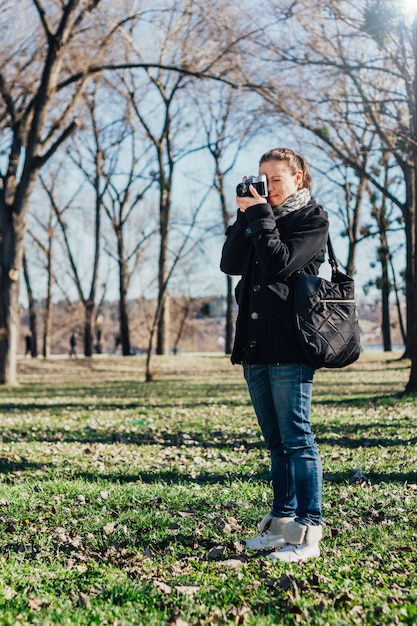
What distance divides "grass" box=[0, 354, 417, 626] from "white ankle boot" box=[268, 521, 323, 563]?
Result: 0.06m

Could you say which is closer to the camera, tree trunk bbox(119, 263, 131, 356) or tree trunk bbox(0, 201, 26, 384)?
tree trunk bbox(0, 201, 26, 384)

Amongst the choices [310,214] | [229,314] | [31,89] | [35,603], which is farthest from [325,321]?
[229,314]

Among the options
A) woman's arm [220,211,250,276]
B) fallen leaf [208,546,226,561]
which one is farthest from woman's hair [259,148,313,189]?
fallen leaf [208,546,226,561]

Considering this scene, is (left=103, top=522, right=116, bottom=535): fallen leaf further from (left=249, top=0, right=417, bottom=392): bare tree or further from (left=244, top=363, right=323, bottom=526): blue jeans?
(left=249, top=0, right=417, bottom=392): bare tree

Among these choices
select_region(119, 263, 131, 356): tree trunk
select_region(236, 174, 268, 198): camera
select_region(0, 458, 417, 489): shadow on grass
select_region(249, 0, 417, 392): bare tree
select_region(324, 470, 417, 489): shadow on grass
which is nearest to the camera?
select_region(236, 174, 268, 198): camera

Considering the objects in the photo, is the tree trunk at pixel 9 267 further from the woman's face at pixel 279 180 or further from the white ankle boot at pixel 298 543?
the white ankle boot at pixel 298 543

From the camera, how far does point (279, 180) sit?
13.4 ft

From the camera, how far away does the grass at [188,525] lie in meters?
3.22

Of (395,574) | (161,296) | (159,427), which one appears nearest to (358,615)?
(395,574)

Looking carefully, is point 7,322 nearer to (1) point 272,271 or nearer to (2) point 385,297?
(1) point 272,271

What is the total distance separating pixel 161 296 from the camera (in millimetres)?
22281

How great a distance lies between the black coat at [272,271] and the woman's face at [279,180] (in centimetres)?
14

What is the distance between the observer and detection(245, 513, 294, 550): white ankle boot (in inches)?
161

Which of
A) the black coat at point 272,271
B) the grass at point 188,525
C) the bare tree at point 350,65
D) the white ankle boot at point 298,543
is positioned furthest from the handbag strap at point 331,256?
the bare tree at point 350,65
